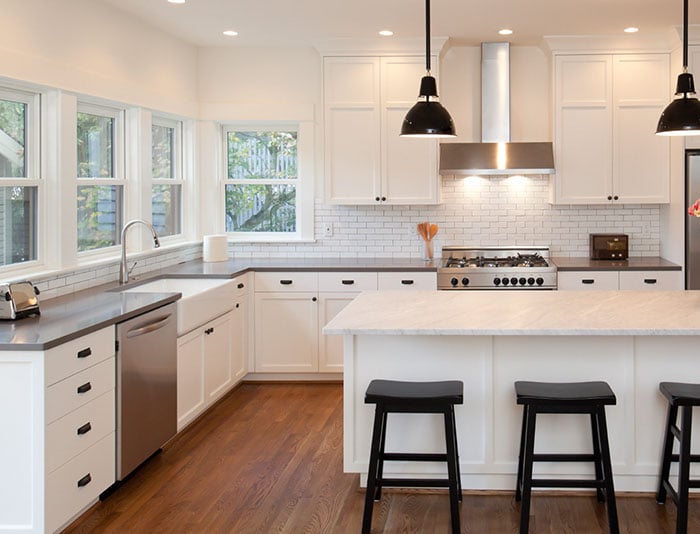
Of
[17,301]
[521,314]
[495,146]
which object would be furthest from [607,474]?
[495,146]

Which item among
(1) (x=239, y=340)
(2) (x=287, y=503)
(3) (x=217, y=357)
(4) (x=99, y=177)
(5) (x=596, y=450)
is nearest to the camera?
(5) (x=596, y=450)

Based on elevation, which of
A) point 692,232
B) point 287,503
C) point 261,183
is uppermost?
point 261,183

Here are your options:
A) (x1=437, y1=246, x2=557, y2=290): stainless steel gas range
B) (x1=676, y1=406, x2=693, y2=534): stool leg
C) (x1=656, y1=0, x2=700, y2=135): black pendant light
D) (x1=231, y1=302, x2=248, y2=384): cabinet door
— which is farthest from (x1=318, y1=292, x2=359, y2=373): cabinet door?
(x1=676, y1=406, x2=693, y2=534): stool leg

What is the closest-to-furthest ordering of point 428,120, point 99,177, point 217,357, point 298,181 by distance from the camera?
point 428,120 → point 99,177 → point 217,357 → point 298,181

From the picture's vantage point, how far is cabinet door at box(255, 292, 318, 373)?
252 inches

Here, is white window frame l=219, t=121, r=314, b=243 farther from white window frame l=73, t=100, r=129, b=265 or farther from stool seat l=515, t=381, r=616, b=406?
stool seat l=515, t=381, r=616, b=406

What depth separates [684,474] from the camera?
3514 millimetres

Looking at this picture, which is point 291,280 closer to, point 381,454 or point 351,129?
point 351,129

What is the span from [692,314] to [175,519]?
2.57m

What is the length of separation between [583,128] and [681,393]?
11.2 ft

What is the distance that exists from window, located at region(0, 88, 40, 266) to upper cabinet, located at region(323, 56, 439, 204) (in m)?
2.54

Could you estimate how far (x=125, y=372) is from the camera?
4059 millimetres

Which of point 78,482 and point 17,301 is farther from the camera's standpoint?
point 17,301

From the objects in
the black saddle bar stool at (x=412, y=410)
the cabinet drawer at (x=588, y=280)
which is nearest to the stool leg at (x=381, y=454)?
the black saddle bar stool at (x=412, y=410)
